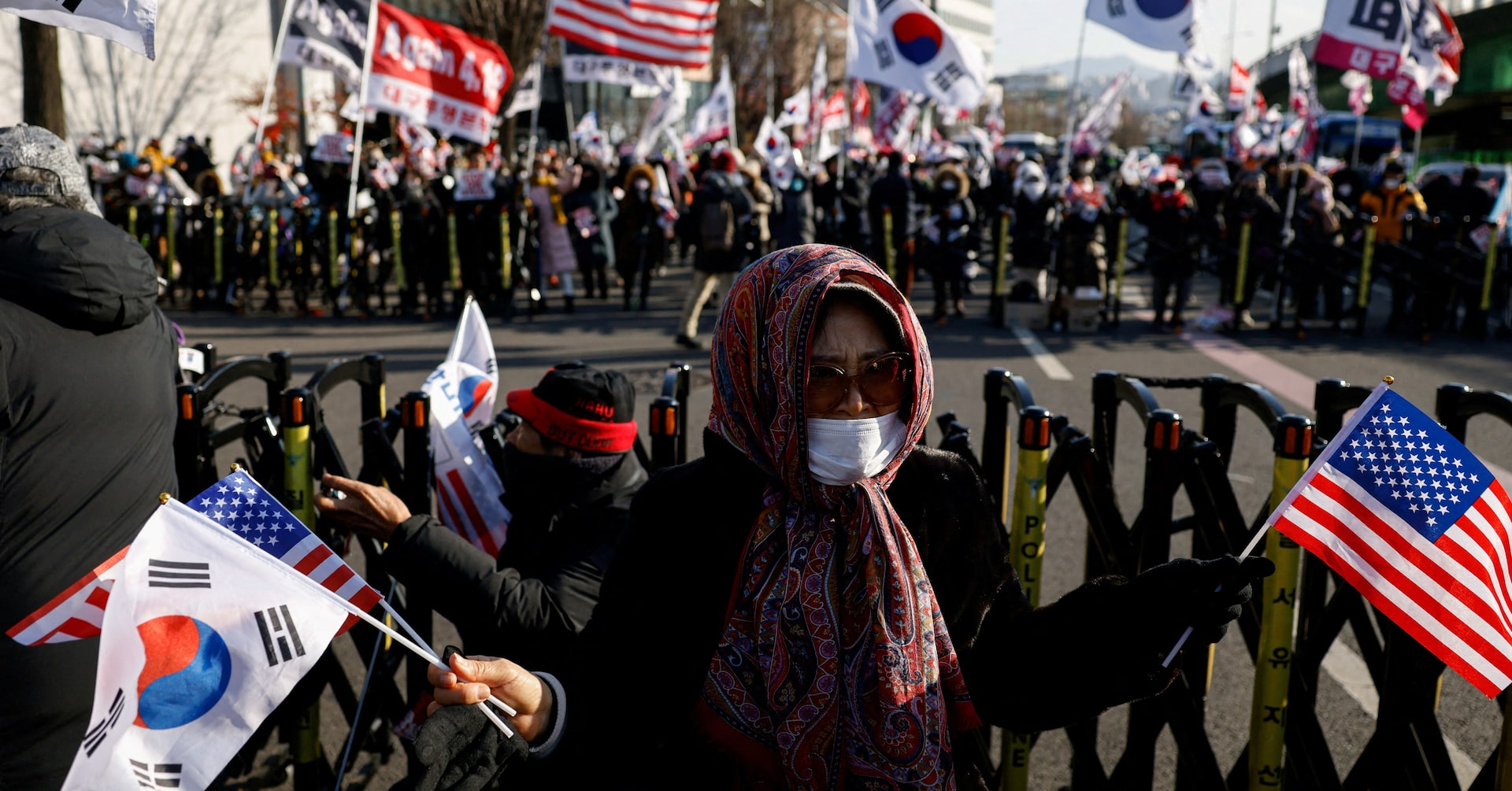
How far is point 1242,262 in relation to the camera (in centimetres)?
1255

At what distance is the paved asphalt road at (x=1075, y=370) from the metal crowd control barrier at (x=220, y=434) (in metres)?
0.91

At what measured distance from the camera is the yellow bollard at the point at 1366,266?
12.0 meters

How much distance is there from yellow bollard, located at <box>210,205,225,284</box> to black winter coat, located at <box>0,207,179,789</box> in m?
12.0

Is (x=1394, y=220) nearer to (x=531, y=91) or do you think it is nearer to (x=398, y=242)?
(x=398, y=242)

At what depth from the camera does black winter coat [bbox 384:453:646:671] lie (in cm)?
247

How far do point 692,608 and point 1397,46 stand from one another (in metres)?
13.7

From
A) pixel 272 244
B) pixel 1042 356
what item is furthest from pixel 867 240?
pixel 272 244

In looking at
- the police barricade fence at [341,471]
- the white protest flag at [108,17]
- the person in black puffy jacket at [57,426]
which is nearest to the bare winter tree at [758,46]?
the police barricade fence at [341,471]

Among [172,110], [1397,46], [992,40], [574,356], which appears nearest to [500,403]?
[574,356]

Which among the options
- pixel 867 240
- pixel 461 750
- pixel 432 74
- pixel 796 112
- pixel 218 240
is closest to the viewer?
pixel 461 750

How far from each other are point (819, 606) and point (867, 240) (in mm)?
13316

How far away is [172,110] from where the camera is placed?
91.0 feet

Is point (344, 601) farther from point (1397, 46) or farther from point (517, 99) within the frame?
point (517, 99)

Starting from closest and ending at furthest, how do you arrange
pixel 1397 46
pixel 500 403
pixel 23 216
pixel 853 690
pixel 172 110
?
Answer: pixel 853 690, pixel 23 216, pixel 500 403, pixel 1397 46, pixel 172 110
